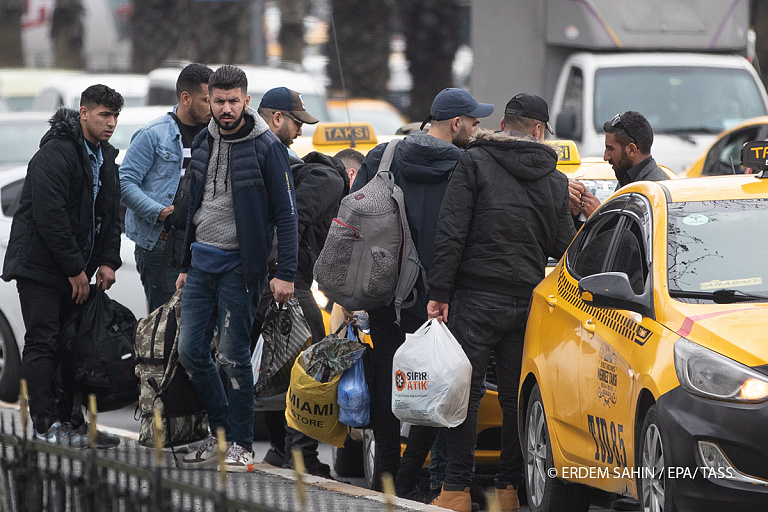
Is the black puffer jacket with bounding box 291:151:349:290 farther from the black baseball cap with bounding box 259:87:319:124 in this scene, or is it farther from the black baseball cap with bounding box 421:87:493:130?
the black baseball cap with bounding box 421:87:493:130

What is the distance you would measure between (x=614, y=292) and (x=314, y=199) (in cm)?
237

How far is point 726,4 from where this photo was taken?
49.7ft

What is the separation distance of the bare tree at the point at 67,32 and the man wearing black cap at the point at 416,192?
34932 millimetres

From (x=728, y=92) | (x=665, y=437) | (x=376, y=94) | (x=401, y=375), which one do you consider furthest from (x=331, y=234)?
(x=376, y=94)

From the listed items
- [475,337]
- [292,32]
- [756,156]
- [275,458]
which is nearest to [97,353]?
[275,458]

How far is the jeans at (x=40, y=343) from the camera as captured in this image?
6594mm

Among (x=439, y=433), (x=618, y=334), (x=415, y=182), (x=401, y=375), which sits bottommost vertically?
(x=439, y=433)

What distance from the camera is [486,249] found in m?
6.12

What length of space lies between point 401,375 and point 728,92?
32.2 ft

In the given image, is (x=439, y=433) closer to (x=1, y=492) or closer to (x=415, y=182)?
(x=415, y=182)

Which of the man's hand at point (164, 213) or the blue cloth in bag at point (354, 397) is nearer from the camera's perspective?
the blue cloth in bag at point (354, 397)

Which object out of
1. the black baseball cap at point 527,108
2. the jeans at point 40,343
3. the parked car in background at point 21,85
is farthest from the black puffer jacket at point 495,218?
the parked car in background at point 21,85

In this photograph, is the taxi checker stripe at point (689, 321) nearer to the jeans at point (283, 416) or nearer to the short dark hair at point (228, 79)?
the short dark hair at point (228, 79)

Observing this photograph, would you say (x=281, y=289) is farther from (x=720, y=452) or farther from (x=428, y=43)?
(x=428, y=43)
